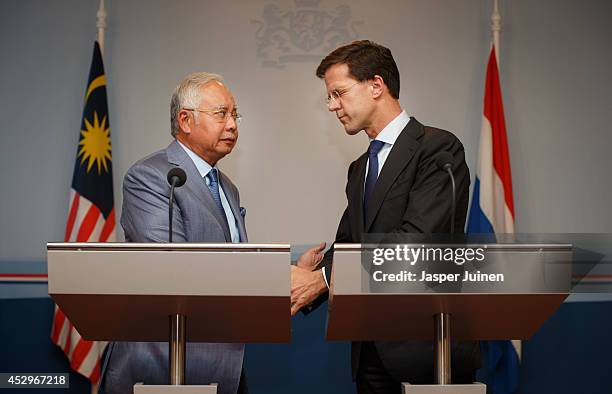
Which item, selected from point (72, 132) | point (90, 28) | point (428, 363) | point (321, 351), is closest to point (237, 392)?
point (428, 363)

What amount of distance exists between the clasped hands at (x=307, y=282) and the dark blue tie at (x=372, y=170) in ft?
0.85

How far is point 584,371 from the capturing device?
498cm

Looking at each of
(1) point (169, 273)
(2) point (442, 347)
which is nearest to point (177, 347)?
(1) point (169, 273)

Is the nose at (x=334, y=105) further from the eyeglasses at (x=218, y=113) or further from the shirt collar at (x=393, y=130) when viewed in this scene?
the eyeglasses at (x=218, y=113)

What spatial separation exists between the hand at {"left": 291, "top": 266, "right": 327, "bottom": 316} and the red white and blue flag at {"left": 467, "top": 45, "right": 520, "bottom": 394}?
1.99 m

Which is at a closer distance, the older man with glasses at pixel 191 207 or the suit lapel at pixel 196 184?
the older man with glasses at pixel 191 207

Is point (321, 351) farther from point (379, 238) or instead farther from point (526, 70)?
point (379, 238)

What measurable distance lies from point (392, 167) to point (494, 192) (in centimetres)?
206

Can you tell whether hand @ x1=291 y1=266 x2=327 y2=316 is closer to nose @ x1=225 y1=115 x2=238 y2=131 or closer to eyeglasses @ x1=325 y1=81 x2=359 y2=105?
nose @ x1=225 y1=115 x2=238 y2=131

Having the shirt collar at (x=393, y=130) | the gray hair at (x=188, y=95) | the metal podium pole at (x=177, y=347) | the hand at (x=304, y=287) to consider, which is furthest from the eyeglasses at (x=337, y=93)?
the metal podium pole at (x=177, y=347)

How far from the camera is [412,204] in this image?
9.45 feet

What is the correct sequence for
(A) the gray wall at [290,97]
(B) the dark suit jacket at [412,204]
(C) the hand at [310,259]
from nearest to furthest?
(B) the dark suit jacket at [412,204] < (C) the hand at [310,259] < (A) the gray wall at [290,97]

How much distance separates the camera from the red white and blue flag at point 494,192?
4.75 meters

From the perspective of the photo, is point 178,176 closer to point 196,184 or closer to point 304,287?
point 196,184
